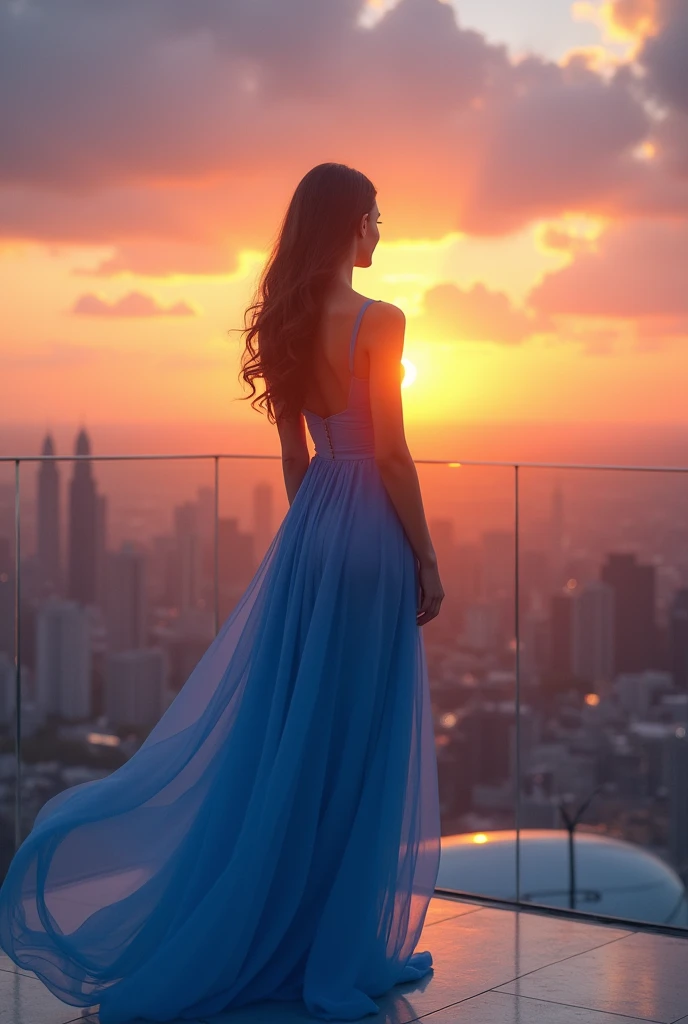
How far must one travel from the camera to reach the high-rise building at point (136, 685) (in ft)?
25.0

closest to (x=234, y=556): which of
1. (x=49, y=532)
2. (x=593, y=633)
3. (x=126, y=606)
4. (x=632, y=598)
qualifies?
(x=49, y=532)

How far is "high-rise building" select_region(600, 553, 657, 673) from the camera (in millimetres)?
8312

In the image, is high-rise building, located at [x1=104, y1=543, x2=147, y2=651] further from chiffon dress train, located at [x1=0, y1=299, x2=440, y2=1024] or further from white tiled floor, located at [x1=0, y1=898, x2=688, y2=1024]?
chiffon dress train, located at [x1=0, y1=299, x2=440, y2=1024]

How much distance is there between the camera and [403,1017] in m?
2.17

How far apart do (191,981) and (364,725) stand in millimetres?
567

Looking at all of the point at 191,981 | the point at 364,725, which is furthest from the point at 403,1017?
the point at 364,725

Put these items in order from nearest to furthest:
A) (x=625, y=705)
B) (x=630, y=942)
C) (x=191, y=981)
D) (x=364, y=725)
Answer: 1. (x=191, y=981)
2. (x=364, y=725)
3. (x=630, y=942)
4. (x=625, y=705)

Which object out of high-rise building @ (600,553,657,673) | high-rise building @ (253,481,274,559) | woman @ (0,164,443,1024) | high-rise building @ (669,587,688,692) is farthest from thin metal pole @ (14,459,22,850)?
high-rise building @ (669,587,688,692)

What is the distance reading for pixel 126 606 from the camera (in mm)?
7930

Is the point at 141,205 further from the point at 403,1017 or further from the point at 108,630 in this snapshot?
the point at 403,1017

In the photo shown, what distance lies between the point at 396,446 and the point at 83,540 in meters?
5.13

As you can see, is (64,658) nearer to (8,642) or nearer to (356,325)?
(8,642)

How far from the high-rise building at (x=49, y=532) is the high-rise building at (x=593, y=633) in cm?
447

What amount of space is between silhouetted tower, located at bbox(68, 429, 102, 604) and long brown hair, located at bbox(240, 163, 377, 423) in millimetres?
3653
